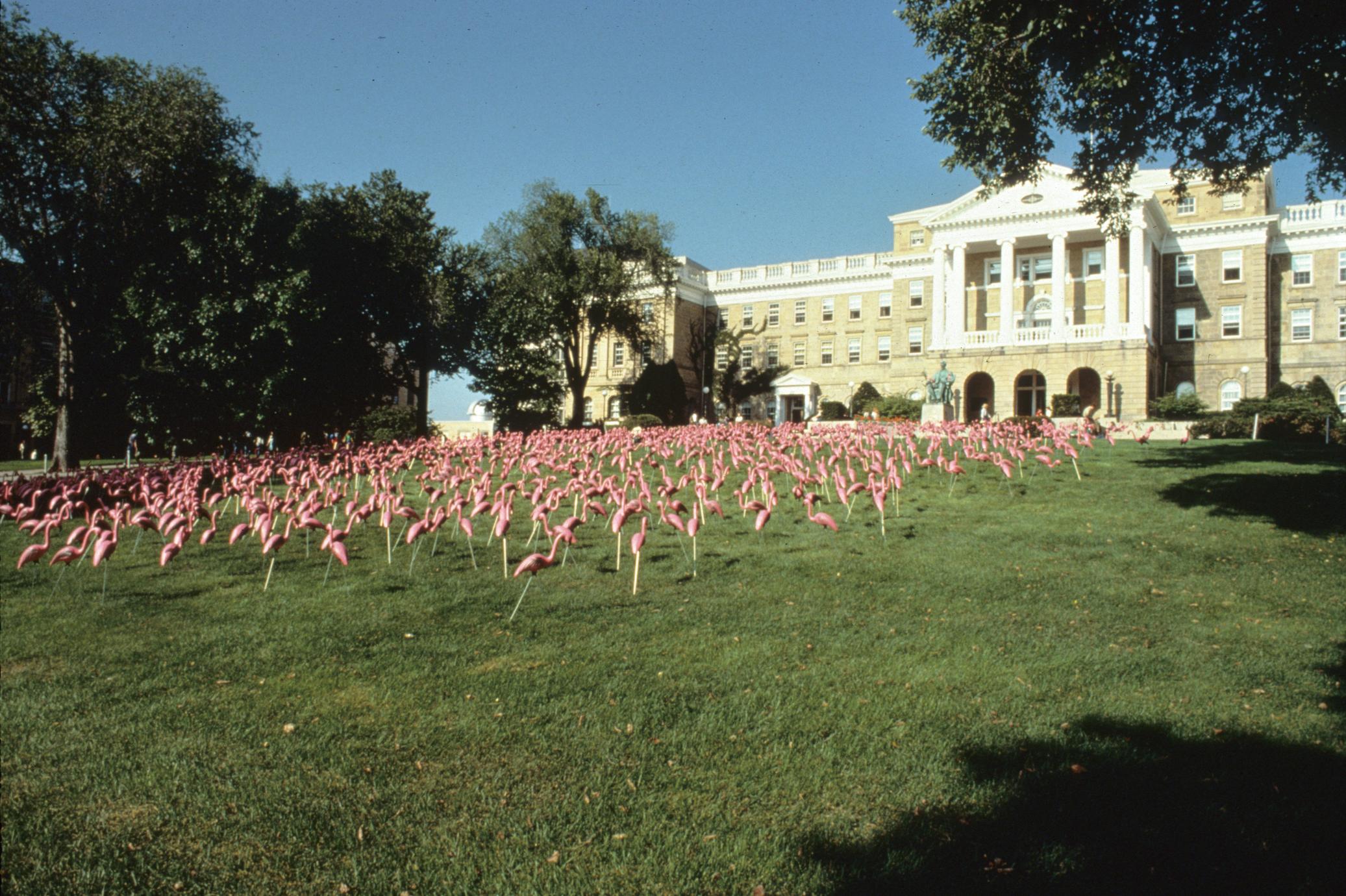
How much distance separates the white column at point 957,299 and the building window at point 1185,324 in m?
12.9

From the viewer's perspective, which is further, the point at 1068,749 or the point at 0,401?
the point at 0,401

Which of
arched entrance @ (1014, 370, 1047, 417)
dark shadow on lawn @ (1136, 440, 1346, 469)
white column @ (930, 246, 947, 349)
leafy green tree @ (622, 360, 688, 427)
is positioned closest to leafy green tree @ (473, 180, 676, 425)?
leafy green tree @ (622, 360, 688, 427)

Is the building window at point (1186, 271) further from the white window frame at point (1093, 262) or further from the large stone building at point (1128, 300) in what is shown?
the white window frame at point (1093, 262)

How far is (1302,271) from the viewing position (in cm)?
4572

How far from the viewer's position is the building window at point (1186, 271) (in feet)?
153

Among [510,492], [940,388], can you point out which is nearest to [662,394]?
[940,388]

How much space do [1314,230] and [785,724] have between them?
5613 cm

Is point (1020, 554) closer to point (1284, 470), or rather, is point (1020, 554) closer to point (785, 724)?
point (785, 724)

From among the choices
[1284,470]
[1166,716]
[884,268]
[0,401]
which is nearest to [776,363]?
[884,268]

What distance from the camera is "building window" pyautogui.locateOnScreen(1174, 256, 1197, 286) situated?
46750mm

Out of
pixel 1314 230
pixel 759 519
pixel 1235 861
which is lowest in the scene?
pixel 1235 861

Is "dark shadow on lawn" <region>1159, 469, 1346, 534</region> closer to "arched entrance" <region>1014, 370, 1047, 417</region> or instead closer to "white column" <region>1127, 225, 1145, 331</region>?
"white column" <region>1127, 225, 1145, 331</region>

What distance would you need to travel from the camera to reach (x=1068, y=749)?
4.38m

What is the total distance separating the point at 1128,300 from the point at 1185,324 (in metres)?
6.28
